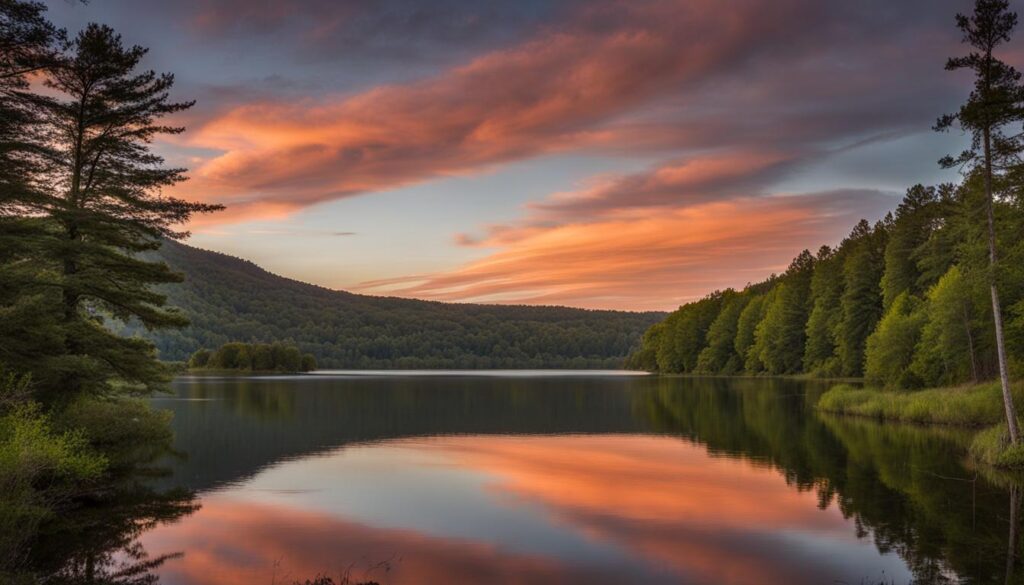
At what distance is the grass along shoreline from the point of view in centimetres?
3244

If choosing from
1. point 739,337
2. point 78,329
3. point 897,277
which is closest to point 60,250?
point 78,329

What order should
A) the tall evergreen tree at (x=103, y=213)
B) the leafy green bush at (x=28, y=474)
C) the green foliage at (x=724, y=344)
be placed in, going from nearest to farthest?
1. the leafy green bush at (x=28, y=474)
2. the tall evergreen tree at (x=103, y=213)
3. the green foliage at (x=724, y=344)

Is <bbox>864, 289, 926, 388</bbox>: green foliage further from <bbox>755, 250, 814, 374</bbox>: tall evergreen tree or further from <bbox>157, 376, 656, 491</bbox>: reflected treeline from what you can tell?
<bbox>755, 250, 814, 374</bbox>: tall evergreen tree

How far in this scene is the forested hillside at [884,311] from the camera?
38.4 m

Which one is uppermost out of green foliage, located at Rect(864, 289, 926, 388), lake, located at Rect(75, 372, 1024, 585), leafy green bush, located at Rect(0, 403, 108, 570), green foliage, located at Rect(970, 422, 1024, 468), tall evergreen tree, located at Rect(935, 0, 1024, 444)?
tall evergreen tree, located at Rect(935, 0, 1024, 444)

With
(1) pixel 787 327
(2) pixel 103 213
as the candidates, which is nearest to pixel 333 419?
(2) pixel 103 213

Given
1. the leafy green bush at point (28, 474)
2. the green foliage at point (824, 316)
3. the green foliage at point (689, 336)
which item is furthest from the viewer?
the green foliage at point (689, 336)

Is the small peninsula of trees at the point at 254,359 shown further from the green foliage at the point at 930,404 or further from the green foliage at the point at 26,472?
the green foliage at the point at 26,472

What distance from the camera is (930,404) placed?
4947 centimetres

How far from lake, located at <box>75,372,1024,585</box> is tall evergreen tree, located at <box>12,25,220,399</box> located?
6.08m

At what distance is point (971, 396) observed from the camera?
4625 cm

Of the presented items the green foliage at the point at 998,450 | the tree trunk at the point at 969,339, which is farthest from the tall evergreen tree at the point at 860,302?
the green foliage at the point at 998,450

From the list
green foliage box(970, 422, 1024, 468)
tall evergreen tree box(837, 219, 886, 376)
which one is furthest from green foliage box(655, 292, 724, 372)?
green foliage box(970, 422, 1024, 468)

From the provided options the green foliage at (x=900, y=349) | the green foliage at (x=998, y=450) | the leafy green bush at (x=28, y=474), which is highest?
the green foliage at (x=900, y=349)
